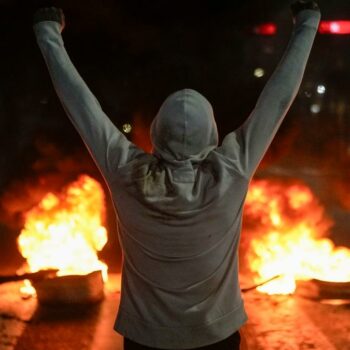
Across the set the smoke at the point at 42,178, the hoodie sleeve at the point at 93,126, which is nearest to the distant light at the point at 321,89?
the smoke at the point at 42,178

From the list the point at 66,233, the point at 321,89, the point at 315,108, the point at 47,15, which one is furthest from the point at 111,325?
the point at 315,108

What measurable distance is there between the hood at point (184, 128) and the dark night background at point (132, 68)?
3.63 m

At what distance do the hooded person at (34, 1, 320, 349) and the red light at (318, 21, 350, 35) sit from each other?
3.88 meters

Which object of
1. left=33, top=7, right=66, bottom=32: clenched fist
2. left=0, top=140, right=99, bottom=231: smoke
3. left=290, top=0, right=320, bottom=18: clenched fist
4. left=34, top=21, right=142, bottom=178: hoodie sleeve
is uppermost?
left=290, top=0, right=320, bottom=18: clenched fist

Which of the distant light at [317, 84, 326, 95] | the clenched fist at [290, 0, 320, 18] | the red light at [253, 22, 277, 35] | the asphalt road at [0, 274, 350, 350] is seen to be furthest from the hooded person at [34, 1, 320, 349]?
the distant light at [317, 84, 326, 95]

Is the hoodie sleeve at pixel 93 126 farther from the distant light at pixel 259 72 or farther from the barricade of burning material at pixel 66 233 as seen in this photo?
the distant light at pixel 259 72

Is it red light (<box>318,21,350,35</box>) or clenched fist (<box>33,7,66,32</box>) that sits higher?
clenched fist (<box>33,7,66,32</box>)

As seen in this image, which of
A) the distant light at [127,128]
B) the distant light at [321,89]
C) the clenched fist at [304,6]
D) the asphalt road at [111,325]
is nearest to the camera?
the clenched fist at [304,6]

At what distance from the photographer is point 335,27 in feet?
18.2

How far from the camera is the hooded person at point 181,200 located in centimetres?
173

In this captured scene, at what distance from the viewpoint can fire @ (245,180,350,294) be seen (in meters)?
5.23

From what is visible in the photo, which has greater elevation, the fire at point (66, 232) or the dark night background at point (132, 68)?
the dark night background at point (132, 68)

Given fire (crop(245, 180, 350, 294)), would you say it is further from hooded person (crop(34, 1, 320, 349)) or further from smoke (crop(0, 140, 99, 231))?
hooded person (crop(34, 1, 320, 349))

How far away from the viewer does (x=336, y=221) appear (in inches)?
293
